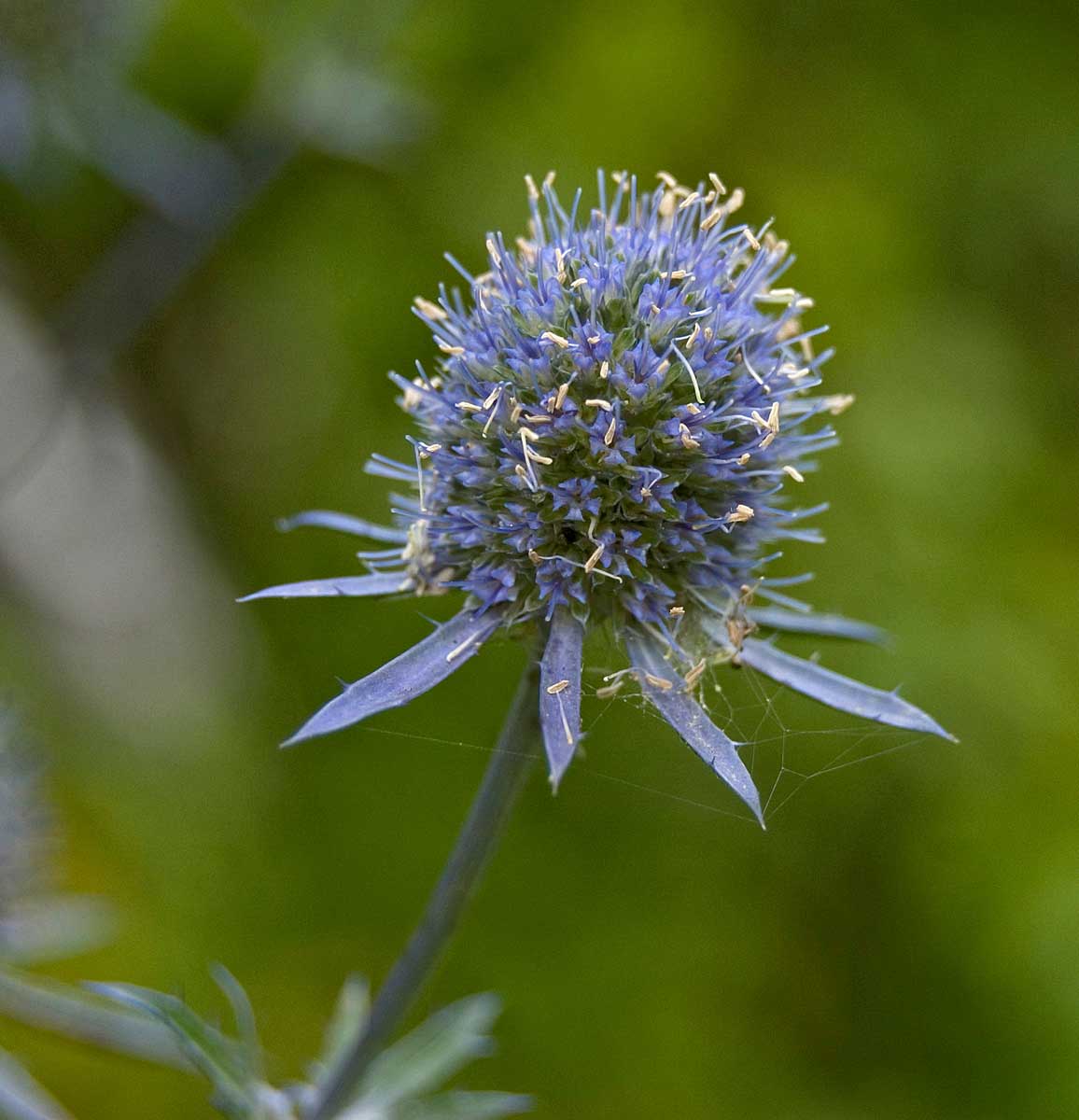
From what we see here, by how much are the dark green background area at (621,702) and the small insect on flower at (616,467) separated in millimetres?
1118

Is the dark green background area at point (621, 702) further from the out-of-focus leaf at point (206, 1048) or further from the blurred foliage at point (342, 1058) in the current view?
the out-of-focus leaf at point (206, 1048)

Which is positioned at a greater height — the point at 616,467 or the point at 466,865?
the point at 616,467

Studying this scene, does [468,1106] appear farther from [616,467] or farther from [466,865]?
[616,467]

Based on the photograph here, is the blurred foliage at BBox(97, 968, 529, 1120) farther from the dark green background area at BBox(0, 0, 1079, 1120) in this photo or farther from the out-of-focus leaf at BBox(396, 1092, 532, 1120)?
the dark green background area at BBox(0, 0, 1079, 1120)

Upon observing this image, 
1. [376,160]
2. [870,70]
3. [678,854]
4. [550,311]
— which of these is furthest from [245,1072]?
[870,70]

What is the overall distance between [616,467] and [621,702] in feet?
4.28

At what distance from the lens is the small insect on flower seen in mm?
1353

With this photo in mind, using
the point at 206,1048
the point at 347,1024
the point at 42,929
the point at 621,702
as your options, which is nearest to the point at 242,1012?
the point at 206,1048

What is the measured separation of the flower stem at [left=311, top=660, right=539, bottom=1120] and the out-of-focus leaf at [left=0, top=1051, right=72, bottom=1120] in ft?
2.39

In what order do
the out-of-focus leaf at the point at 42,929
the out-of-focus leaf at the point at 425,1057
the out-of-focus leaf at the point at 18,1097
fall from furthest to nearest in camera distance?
the out-of-focus leaf at the point at 42,929 < the out-of-focus leaf at the point at 18,1097 < the out-of-focus leaf at the point at 425,1057

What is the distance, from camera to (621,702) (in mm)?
2592

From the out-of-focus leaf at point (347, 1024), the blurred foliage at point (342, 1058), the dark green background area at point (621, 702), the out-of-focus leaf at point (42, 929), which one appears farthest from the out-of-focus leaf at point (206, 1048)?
the dark green background area at point (621, 702)

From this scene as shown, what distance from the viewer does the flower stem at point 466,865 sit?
1.34m

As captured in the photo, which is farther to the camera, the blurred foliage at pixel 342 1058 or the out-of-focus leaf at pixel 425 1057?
the out-of-focus leaf at pixel 425 1057
